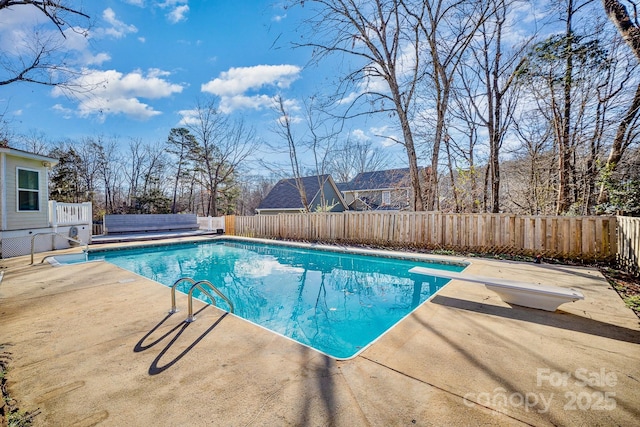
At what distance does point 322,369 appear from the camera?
2186 mm

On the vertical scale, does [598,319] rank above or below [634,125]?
below

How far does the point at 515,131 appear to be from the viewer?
411 inches

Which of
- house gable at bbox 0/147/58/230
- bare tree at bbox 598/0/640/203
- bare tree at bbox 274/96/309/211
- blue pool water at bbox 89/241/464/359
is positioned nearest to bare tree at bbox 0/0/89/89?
house gable at bbox 0/147/58/230

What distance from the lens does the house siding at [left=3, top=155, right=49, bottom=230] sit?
7.78 m

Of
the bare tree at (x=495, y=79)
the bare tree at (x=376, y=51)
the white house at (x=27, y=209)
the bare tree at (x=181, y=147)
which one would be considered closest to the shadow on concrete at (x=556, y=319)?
the bare tree at (x=376, y=51)

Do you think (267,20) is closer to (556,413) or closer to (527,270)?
(527,270)

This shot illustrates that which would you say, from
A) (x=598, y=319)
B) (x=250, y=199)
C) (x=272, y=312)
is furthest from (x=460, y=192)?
(x=250, y=199)

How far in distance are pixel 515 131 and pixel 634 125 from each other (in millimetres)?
4885

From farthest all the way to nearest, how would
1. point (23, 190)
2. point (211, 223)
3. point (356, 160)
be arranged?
point (356, 160), point (211, 223), point (23, 190)

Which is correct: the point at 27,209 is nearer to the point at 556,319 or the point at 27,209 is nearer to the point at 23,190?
the point at 23,190

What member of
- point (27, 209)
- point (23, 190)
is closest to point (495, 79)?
point (23, 190)

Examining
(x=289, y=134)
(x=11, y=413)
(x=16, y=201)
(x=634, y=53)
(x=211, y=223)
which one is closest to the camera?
(x=11, y=413)

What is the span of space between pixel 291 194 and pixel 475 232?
1371 cm

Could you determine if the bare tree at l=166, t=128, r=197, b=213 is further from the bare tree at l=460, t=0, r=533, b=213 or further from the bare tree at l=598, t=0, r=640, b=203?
the bare tree at l=598, t=0, r=640, b=203
